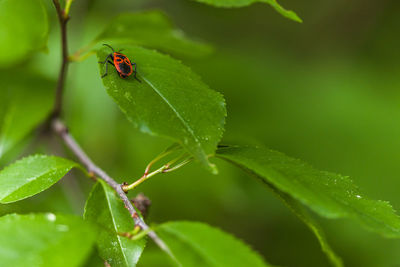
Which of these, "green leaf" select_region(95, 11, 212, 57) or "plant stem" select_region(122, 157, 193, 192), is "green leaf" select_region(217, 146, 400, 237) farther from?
"green leaf" select_region(95, 11, 212, 57)

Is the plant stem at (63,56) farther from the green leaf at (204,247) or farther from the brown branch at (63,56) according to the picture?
the green leaf at (204,247)

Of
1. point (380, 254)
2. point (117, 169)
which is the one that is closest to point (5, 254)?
point (117, 169)

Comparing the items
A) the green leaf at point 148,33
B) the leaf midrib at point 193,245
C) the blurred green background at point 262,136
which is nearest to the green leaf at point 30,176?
the leaf midrib at point 193,245

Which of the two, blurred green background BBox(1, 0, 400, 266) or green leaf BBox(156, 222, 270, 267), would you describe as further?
blurred green background BBox(1, 0, 400, 266)

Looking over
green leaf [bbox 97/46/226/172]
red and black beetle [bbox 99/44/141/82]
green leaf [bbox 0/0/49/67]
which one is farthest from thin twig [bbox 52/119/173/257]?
green leaf [bbox 0/0/49/67]

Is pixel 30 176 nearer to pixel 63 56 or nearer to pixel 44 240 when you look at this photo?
pixel 44 240

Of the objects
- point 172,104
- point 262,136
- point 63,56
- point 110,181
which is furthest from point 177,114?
point 262,136

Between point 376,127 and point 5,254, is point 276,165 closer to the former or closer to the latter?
point 5,254
